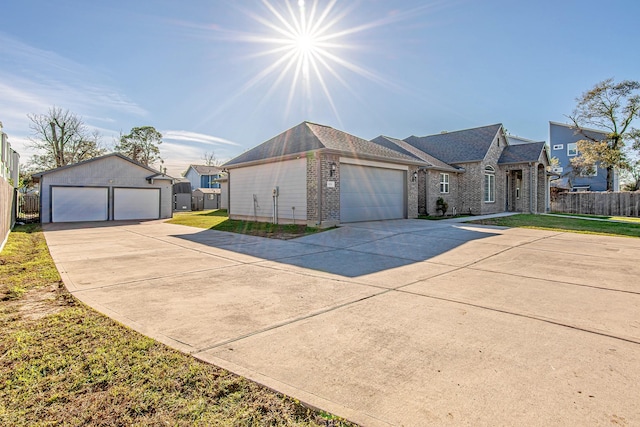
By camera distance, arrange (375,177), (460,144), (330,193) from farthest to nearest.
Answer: (460,144) < (375,177) < (330,193)

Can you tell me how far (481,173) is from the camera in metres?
20.0

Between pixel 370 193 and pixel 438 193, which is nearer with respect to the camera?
pixel 370 193

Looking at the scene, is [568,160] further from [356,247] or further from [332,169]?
[356,247]

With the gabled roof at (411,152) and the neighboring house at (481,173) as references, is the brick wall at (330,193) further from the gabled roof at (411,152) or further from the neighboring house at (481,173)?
the gabled roof at (411,152)

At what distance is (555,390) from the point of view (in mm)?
2387

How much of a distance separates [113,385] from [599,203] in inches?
1194

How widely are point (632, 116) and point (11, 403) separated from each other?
3623cm

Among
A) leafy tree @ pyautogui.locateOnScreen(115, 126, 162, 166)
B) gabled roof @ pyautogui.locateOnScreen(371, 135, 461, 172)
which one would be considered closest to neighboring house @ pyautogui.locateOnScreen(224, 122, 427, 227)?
gabled roof @ pyautogui.locateOnScreen(371, 135, 461, 172)

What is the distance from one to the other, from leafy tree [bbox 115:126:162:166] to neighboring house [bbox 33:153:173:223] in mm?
24115

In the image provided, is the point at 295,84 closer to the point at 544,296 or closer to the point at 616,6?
the point at 616,6

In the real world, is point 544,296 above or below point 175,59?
below

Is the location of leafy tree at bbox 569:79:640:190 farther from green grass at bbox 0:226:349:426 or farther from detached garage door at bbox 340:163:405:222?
green grass at bbox 0:226:349:426

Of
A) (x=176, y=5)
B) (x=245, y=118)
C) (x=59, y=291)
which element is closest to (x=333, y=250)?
(x=59, y=291)

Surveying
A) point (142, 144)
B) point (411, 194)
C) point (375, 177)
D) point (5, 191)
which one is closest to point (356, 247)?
point (375, 177)
